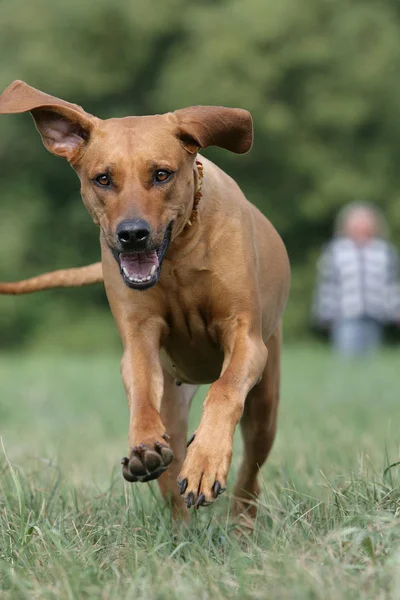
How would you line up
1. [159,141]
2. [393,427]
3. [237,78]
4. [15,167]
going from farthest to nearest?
[15,167]
[237,78]
[393,427]
[159,141]

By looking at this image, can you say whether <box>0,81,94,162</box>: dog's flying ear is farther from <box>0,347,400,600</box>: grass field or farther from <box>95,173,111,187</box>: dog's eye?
<box>0,347,400,600</box>: grass field

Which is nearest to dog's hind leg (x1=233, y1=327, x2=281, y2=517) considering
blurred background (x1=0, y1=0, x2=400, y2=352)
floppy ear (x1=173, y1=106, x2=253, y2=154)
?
floppy ear (x1=173, y1=106, x2=253, y2=154)

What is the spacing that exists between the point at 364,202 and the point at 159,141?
75.2 ft

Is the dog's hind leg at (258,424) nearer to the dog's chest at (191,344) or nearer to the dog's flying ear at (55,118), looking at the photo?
the dog's chest at (191,344)

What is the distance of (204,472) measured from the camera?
12.8 ft

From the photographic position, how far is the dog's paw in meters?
3.93

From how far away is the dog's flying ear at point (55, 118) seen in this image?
14.7ft

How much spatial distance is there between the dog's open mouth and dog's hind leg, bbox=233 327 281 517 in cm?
120

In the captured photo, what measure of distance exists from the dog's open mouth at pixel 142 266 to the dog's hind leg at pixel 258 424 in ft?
3.93

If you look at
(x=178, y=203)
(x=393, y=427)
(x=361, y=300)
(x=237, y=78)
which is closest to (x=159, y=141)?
(x=178, y=203)

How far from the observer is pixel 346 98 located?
27.2 m

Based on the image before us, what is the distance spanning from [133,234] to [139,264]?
0.22 m

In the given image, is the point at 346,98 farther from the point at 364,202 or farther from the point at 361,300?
the point at 361,300

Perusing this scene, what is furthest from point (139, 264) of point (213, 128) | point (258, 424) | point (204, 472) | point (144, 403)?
point (258, 424)
